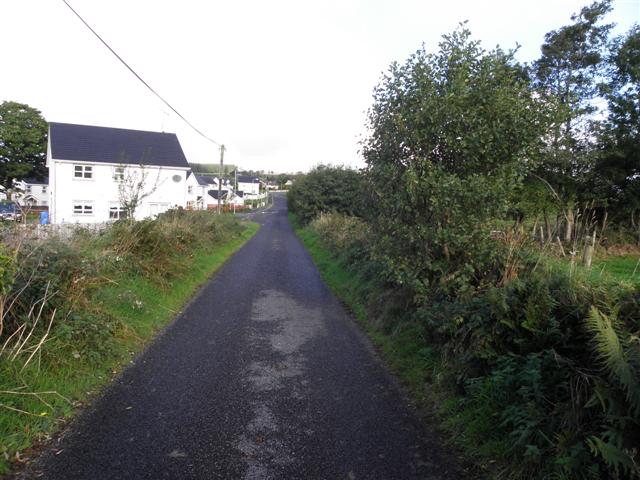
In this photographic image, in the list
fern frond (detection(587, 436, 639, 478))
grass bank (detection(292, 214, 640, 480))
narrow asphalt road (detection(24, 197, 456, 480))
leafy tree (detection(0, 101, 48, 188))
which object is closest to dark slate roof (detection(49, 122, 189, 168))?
leafy tree (detection(0, 101, 48, 188))

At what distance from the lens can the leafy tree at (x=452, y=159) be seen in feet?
20.5

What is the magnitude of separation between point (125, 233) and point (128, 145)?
29340 mm

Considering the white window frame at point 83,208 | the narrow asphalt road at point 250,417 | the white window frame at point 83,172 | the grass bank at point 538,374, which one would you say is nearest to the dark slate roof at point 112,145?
the white window frame at point 83,172

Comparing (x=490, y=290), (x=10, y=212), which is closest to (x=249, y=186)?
(x=10, y=212)

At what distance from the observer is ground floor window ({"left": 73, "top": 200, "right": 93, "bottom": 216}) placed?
3297cm

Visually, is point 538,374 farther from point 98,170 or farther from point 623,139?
point 98,170

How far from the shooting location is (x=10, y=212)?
6848mm

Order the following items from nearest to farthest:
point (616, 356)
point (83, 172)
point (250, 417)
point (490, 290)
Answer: point (616, 356)
point (250, 417)
point (490, 290)
point (83, 172)

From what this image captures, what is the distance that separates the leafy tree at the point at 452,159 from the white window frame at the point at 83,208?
3150 cm

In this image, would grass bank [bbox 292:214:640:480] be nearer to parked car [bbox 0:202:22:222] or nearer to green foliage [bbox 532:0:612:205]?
parked car [bbox 0:202:22:222]

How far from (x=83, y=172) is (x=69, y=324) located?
103 feet

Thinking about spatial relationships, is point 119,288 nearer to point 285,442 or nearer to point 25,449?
point 25,449

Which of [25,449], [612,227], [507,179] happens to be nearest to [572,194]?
[612,227]

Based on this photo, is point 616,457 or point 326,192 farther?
point 326,192
